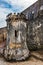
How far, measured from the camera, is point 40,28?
743 cm

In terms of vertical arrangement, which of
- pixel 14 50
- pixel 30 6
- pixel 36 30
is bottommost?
pixel 14 50

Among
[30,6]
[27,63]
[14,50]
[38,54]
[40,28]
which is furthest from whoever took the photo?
[30,6]

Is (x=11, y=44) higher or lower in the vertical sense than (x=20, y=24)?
lower

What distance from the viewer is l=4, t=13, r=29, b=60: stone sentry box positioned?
591 cm

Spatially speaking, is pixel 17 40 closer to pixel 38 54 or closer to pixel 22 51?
pixel 22 51

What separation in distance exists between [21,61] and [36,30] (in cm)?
230

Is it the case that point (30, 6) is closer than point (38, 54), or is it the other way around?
point (38, 54)

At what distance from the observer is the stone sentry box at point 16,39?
5.91 metres

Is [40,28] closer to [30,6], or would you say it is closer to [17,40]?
[17,40]

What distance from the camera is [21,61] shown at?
5805 mm

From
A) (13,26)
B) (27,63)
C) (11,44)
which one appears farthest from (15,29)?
(27,63)

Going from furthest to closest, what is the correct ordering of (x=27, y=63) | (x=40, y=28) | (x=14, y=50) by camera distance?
(x=40, y=28) → (x=14, y=50) → (x=27, y=63)

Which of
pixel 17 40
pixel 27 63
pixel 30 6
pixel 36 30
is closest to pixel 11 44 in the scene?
pixel 17 40

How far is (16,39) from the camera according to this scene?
617cm
